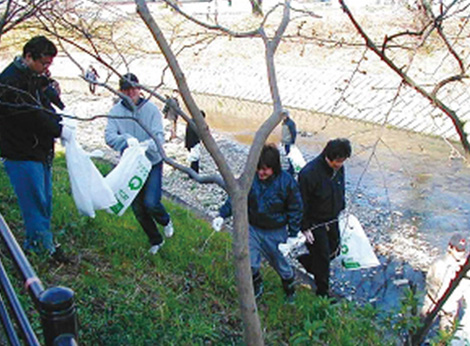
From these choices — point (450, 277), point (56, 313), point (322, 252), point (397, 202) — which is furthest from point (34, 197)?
point (397, 202)

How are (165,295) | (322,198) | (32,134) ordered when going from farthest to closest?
(322,198), (165,295), (32,134)

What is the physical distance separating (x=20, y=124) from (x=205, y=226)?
317 centimetres

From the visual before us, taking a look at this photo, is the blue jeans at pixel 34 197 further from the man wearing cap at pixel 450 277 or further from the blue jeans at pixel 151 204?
the man wearing cap at pixel 450 277

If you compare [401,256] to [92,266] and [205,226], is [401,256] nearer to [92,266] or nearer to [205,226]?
[205,226]

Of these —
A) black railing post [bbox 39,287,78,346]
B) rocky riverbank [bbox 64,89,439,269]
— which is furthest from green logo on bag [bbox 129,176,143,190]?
black railing post [bbox 39,287,78,346]

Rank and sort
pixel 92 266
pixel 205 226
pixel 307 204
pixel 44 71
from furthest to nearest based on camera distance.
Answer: pixel 205 226, pixel 307 204, pixel 92 266, pixel 44 71

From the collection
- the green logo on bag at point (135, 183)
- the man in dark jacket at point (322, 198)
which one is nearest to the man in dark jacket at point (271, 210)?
the man in dark jacket at point (322, 198)

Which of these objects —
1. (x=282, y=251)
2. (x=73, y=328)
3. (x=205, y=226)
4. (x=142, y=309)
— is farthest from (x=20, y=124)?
(x=205, y=226)

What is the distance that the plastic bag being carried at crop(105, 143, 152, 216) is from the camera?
14.9 ft

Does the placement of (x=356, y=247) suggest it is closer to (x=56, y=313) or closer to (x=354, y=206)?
(x=56, y=313)

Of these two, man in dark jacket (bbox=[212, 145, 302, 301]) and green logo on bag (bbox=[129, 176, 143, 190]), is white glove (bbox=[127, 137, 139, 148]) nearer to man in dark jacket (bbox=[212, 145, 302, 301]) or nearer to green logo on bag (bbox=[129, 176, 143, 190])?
green logo on bag (bbox=[129, 176, 143, 190])

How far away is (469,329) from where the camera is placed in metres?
3.94

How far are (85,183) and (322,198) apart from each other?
6.70 ft

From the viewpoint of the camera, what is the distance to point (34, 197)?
153 inches
